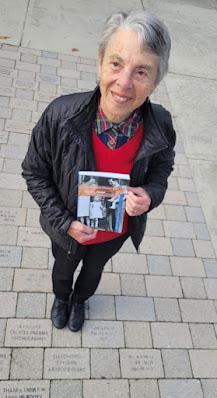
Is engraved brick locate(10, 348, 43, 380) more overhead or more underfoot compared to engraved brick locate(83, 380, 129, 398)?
more overhead

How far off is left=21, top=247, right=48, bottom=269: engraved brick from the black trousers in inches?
20.5

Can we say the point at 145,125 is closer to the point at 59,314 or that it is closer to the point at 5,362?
the point at 59,314

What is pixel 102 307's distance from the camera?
118 inches

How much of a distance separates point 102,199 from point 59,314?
130 cm

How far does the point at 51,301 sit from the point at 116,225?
127 cm

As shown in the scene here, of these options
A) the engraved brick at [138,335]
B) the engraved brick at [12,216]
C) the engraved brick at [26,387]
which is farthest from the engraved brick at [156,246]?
the engraved brick at [26,387]

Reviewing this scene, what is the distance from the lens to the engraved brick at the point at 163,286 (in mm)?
3184

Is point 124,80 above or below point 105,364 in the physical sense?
above

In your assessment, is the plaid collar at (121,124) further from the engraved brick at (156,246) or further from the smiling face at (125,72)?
the engraved brick at (156,246)

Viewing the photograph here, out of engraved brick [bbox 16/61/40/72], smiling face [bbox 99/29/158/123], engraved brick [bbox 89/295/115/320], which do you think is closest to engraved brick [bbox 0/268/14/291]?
engraved brick [bbox 89/295/115/320]

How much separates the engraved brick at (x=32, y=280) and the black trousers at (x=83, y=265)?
0.34m

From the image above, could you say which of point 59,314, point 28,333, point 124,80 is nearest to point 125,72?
point 124,80

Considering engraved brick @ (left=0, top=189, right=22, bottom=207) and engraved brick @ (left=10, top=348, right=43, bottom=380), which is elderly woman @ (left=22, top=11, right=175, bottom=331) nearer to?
engraved brick @ (left=10, top=348, right=43, bottom=380)

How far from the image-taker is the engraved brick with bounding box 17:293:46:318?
282 centimetres
